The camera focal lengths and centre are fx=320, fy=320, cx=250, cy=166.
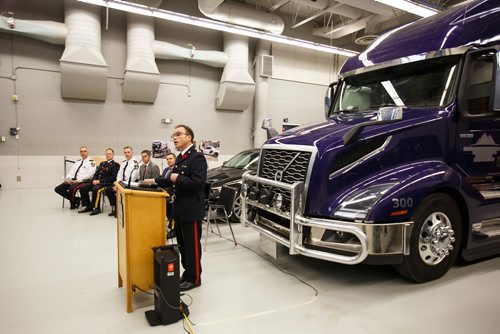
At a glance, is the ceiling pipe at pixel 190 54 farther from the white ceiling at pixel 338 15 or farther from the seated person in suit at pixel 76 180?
the seated person in suit at pixel 76 180

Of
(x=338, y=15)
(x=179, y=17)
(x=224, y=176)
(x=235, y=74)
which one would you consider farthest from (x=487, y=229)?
(x=338, y=15)

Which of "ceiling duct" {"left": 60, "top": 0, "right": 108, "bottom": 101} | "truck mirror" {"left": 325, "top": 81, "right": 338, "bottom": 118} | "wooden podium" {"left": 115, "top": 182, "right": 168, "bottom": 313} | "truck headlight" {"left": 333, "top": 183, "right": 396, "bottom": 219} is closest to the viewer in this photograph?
"wooden podium" {"left": 115, "top": 182, "right": 168, "bottom": 313}

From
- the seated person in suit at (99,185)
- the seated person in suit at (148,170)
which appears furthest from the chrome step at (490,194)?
the seated person in suit at (99,185)

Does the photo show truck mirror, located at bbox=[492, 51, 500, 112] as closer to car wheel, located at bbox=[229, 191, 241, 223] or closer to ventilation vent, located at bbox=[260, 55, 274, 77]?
car wheel, located at bbox=[229, 191, 241, 223]

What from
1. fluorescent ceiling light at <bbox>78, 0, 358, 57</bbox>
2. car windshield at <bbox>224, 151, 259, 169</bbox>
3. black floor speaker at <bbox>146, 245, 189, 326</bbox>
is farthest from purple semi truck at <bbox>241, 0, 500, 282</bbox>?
fluorescent ceiling light at <bbox>78, 0, 358, 57</bbox>

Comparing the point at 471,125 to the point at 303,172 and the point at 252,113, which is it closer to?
the point at 303,172

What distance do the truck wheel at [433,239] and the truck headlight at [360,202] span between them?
42cm

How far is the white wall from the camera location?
812 centimetres

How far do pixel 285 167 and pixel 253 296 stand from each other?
1.23 metres

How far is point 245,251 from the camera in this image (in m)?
4.05

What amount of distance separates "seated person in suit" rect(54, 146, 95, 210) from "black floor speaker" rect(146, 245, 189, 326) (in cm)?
474

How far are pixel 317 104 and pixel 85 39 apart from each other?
8.13 metres

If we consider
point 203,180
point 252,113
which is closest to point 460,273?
point 203,180

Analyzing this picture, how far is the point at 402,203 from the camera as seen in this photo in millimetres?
2709
